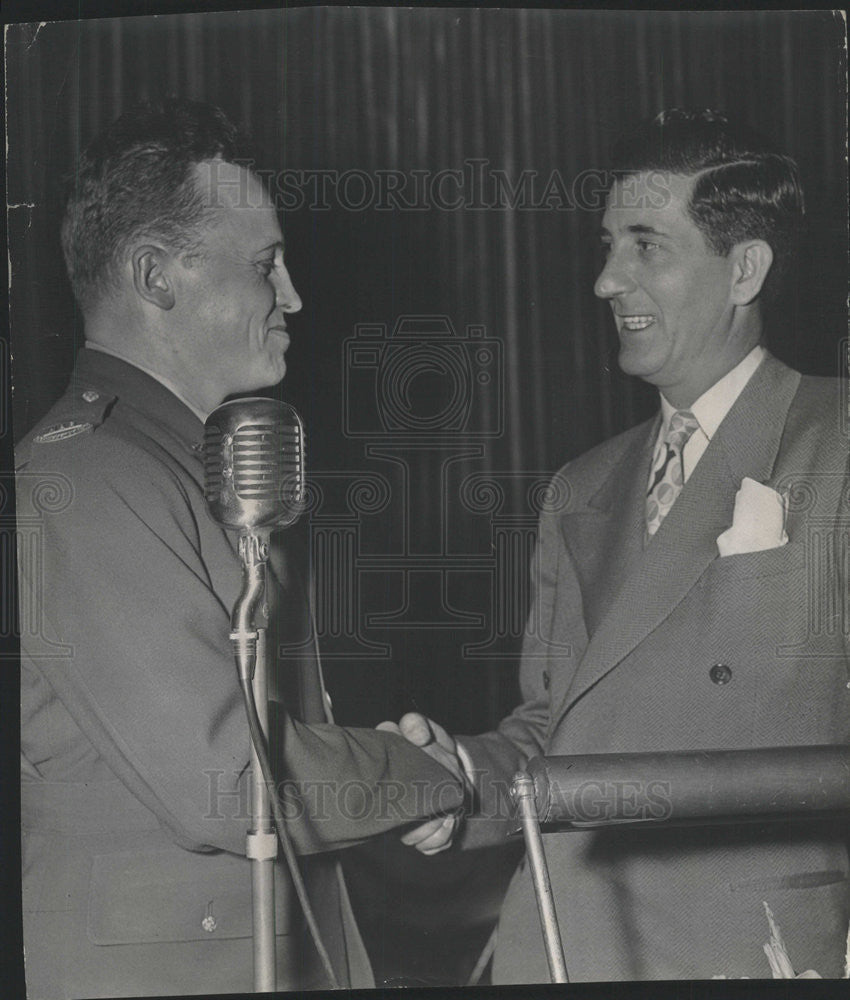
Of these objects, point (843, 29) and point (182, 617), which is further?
point (843, 29)

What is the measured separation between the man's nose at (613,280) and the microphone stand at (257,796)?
77 cm

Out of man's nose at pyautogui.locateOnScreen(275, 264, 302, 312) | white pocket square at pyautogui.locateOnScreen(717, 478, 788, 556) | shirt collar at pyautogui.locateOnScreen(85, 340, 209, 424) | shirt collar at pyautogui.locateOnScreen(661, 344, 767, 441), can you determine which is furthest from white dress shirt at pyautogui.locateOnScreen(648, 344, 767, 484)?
shirt collar at pyautogui.locateOnScreen(85, 340, 209, 424)

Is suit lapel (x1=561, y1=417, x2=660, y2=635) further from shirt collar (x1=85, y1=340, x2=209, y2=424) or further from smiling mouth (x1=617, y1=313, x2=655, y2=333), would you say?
shirt collar (x1=85, y1=340, x2=209, y2=424)

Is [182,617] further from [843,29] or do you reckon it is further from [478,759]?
[843,29]

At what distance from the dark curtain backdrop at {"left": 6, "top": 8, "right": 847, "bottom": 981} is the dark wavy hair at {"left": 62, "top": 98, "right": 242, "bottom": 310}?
0.11 feet

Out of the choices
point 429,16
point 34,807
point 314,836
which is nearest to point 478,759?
point 314,836

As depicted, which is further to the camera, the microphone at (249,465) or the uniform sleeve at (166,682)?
the uniform sleeve at (166,682)

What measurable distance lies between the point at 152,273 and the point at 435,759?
3.17ft

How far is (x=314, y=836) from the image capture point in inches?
95.1

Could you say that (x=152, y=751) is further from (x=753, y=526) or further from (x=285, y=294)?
(x=753, y=526)

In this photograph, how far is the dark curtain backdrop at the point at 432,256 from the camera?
8.14ft

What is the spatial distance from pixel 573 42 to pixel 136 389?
0.99 meters

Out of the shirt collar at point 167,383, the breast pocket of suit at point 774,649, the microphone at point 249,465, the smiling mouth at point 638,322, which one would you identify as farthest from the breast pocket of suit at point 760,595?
the shirt collar at point 167,383

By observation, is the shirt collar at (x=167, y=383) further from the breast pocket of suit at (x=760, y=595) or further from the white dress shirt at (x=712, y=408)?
the breast pocket of suit at (x=760, y=595)
